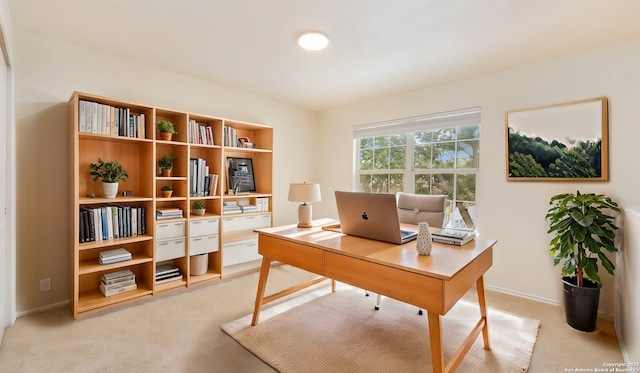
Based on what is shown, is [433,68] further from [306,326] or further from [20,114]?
[20,114]

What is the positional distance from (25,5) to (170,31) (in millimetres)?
878

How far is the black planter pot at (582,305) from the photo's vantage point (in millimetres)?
2191

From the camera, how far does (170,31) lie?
2260 mm

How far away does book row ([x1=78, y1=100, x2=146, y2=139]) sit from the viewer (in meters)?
2.37

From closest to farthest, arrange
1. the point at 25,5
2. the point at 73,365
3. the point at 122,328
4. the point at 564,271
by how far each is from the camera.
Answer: the point at 73,365 → the point at 25,5 → the point at 122,328 → the point at 564,271

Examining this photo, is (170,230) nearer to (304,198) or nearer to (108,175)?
(108,175)

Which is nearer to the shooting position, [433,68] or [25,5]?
[25,5]

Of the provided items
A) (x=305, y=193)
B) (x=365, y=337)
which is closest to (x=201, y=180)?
(x=305, y=193)

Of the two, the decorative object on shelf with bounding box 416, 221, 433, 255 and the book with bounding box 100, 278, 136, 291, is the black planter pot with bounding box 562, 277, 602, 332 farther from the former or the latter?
the book with bounding box 100, 278, 136, 291

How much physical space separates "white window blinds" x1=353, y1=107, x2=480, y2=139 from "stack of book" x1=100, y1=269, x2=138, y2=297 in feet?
10.5

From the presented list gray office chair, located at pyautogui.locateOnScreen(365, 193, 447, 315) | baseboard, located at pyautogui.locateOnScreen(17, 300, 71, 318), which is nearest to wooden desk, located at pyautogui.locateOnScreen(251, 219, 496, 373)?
gray office chair, located at pyautogui.locateOnScreen(365, 193, 447, 315)

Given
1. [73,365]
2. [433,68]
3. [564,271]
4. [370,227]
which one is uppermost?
[433,68]

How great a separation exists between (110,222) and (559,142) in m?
4.14

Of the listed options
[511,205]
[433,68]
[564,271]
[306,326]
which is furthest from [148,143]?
[564,271]
